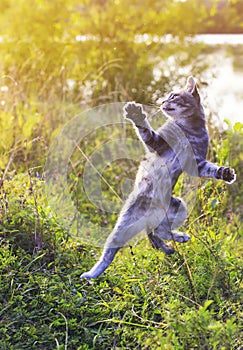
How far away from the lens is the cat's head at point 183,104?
2818 millimetres

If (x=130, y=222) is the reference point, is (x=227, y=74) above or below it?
below

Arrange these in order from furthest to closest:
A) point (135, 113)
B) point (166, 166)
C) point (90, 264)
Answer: point (90, 264) → point (166, 166) → point (135, 113)

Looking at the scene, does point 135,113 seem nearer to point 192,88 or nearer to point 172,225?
point 192,88

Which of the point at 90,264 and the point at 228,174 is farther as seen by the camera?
the point at 90,264

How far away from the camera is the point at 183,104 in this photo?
9.25ft

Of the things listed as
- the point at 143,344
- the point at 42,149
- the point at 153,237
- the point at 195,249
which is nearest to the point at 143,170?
the point at 153,237

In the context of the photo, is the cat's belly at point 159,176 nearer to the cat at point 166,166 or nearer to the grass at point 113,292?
the cat at point 166,166

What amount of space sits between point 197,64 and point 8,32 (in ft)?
7.84

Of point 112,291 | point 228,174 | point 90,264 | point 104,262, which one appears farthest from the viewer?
point 90,264

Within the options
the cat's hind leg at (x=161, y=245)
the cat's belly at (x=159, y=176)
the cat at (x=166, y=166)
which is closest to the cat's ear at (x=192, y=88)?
the cat at (x=166, y=166)

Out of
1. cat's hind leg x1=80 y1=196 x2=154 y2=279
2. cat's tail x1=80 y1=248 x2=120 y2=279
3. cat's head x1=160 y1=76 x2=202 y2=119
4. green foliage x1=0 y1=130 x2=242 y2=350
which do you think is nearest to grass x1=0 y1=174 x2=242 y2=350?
green foliage x1=0 y1=130 x2=242 y2=350

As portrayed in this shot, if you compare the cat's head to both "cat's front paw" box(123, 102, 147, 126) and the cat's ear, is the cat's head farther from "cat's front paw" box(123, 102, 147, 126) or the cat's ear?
"cat's front paw" box(123, 102, 147, 126)

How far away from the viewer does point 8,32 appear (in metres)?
6.73

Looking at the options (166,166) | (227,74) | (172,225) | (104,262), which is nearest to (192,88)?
(166,166)
